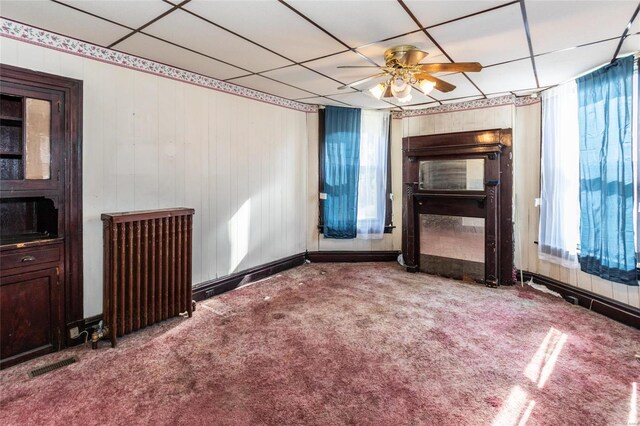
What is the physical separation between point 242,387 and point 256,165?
2925 millimetres

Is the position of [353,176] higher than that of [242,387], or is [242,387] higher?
[353,176]

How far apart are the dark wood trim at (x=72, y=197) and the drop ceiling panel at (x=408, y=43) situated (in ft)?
7.78

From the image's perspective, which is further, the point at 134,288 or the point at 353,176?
the point at 353,176

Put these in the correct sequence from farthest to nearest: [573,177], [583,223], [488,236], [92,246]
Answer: [488,236] < [573,177] < [583,223] < [92,246]

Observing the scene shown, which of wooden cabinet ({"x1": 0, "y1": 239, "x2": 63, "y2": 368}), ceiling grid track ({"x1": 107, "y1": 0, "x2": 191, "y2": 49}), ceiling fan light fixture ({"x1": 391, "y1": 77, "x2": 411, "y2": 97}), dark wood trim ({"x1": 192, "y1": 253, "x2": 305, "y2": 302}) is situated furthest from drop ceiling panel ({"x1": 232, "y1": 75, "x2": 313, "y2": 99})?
wooden cabinet ({"x1": 0, "y1": 239, "x2": 63, "y2": 368})

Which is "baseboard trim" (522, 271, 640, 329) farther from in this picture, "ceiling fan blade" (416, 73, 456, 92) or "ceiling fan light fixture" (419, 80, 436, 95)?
"ceiling fan light fixture" (419, 80, 436, 95)

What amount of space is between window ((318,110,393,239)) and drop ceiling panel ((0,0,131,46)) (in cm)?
321

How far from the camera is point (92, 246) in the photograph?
290 centimetres

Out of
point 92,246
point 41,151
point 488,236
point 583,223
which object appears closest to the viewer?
point 41,151

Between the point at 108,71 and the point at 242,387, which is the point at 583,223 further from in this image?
the point at 108,71

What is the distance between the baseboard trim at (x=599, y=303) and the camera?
3.15 metres

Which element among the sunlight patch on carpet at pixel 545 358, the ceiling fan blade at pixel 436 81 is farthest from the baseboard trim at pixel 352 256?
the ceiling fan blade at pixel 436 81

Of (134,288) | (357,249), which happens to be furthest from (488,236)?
(134,288)

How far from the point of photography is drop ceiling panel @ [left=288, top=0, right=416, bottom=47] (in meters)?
2.17
